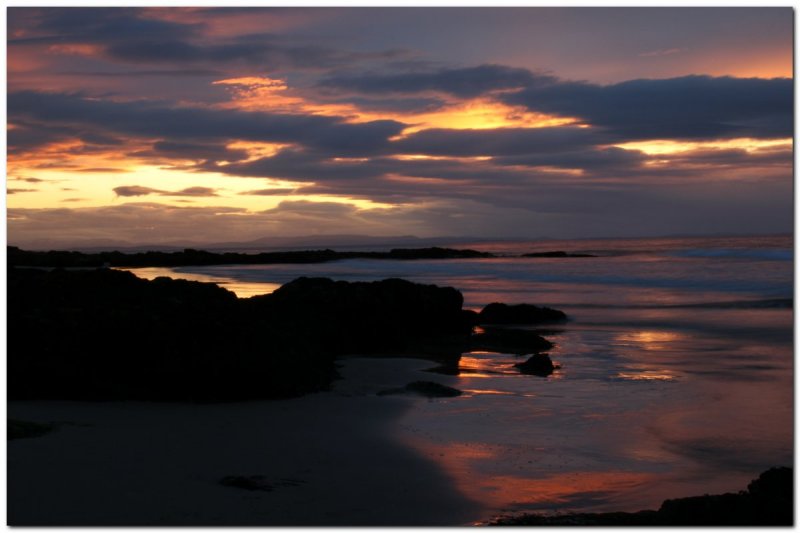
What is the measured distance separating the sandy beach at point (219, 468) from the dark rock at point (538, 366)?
3437 mm

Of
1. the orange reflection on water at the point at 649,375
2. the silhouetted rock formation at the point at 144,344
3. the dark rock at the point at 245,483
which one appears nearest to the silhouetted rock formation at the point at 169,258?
the silhouetted rock formation at the point at 144,344

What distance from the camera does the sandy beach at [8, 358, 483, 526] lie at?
5.23 metres

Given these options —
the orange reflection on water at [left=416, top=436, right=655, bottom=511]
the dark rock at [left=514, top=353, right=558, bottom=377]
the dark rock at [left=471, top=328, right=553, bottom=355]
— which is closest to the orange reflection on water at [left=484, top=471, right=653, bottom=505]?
the orange reflection on water at [left=416, top=436, right=655, bottom=511]

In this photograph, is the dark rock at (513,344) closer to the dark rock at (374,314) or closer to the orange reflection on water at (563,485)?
the dark rock at (374,314)

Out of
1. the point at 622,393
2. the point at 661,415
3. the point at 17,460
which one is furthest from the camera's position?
the point at 622,393

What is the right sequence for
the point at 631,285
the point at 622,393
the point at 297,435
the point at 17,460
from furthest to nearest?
1. the point at 631,285
2. the point at 622,393
3. the point at 297,435
4. the point at 17,460

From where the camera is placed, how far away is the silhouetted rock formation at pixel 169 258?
47.1 m

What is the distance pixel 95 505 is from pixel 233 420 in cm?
264

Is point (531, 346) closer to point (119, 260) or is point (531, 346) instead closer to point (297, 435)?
point (297, 435)

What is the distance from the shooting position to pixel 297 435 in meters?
7.39

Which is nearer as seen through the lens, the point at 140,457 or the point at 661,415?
the point at 140,457

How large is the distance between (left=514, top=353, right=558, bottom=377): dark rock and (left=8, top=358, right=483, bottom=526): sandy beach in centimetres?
344

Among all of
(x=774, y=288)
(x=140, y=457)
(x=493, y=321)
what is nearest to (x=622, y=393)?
(x=140, y=457)

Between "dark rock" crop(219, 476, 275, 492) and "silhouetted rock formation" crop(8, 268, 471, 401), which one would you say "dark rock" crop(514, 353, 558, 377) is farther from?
"dark rock" crop(219, 476, 275, 492)
